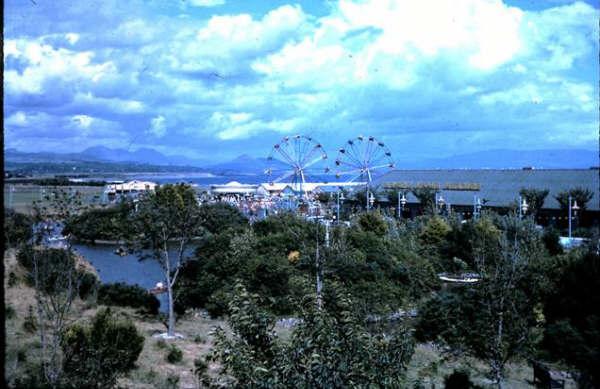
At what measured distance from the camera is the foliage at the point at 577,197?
32875mm

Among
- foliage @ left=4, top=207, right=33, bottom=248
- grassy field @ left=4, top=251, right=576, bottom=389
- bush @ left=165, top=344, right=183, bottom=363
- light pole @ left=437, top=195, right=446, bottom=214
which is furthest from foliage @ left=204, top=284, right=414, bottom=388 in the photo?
light pole @ left=437, top=195, right=446, bottom=214

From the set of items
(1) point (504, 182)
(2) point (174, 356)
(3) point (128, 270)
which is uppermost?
(1) point (504, 182)

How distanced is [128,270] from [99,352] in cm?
1894

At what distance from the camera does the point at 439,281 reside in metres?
22.1

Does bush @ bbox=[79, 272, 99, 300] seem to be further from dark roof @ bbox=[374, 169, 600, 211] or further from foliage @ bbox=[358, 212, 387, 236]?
dark roof @ bbox=[374, 169, 600, 211]

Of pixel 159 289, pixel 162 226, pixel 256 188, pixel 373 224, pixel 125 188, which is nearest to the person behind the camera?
pixel 162 226

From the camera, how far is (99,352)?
7.28 meters

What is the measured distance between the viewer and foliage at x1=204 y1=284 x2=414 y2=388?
15.6 ft

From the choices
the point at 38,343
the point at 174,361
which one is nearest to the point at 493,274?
the point at 174,361

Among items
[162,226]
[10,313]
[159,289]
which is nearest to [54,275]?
[10,313]

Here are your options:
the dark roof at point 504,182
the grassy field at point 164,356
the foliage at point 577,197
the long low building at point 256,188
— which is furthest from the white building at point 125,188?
the foliage at point 577,197

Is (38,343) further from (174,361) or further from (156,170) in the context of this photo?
(156,170)

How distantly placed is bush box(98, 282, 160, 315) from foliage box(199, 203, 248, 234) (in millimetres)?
6608

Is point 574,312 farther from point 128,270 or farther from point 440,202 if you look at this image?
point 440,202
